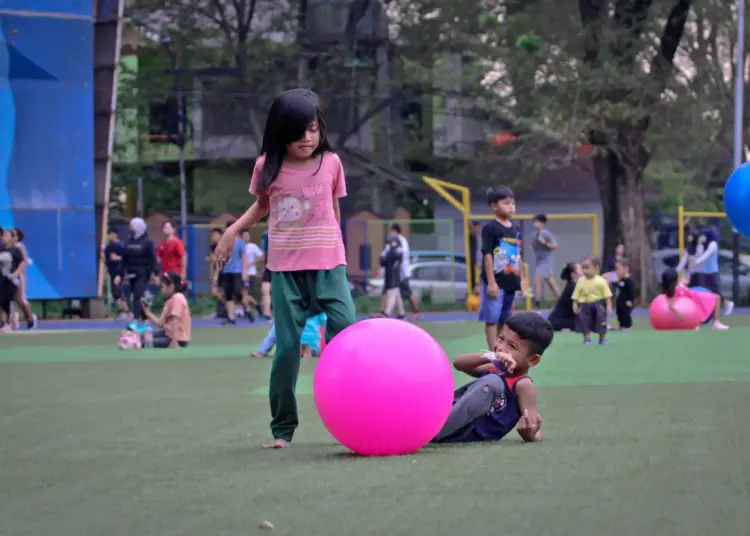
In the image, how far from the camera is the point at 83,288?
27.9 m

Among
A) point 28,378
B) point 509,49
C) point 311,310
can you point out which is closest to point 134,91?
point 509,49

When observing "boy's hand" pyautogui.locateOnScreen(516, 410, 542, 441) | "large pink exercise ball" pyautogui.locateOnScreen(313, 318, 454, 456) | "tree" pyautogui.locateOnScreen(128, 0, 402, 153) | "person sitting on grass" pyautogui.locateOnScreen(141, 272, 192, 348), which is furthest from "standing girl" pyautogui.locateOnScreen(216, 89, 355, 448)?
"tree" pyautogui.locateOnScreen(128, 0, 402, 153)

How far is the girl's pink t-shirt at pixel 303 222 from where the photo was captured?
24.0 feet

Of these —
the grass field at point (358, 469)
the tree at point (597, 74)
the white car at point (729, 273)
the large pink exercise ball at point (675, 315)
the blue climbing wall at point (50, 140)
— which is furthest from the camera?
the white car at point (729, 273)

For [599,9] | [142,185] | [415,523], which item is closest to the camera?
[415,523]

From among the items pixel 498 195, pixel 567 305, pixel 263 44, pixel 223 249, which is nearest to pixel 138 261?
pixel 567 305

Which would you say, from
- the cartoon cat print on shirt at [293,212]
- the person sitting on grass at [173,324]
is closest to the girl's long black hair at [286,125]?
the cartoon cat print on shirt at [293,212]

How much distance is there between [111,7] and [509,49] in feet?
28.1

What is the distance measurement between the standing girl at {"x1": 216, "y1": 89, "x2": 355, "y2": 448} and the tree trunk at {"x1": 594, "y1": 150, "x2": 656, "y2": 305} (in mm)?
25931

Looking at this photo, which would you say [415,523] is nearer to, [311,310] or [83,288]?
[311,310]

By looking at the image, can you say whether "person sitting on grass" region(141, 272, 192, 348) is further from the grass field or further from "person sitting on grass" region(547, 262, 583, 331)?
the grass field

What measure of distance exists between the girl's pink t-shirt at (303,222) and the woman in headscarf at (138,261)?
52.8 feet

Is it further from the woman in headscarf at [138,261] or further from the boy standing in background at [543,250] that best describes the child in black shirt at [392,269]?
the woman in headscarf at [138,261]

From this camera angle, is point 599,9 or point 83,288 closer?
point 83,288
